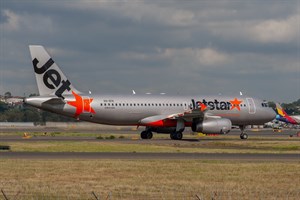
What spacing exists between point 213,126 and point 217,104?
6.08 m

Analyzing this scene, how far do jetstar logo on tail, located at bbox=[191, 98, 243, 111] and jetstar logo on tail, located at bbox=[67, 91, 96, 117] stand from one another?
12.2 m

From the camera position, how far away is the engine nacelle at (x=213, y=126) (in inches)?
2660

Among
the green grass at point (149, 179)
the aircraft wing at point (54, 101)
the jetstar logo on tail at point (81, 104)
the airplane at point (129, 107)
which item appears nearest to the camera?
the green grass at point (149, 179)

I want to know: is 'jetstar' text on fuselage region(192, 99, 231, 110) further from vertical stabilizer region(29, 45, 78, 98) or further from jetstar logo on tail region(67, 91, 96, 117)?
vertical stabilizer region(29, 45, 78, 98)

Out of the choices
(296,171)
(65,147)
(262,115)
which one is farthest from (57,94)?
(296,171)

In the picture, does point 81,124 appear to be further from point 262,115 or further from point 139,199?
point 139,199

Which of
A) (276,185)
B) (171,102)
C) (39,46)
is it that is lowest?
(276,185)

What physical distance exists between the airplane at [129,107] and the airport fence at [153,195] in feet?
135

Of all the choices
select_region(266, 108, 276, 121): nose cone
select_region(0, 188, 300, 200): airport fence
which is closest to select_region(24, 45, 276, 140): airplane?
select_region(266, 108, 276, 121): nose cone

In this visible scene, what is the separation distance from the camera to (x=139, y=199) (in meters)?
22.5

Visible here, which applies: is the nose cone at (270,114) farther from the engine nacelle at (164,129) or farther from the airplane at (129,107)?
the engine nacelle at (164,129)

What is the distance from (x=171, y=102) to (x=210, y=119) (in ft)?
16.7

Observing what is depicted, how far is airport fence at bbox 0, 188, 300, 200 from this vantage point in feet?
73.4

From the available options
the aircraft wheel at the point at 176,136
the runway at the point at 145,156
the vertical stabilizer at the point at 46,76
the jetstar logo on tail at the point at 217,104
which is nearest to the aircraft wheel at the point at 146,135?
the aircraft wheel at the point at 176,136
